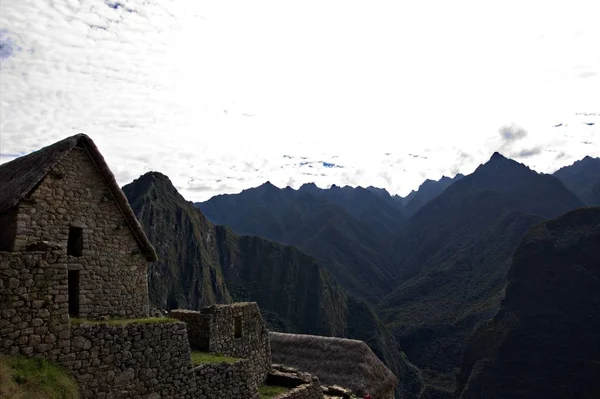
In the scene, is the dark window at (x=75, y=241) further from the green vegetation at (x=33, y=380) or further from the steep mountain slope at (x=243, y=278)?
the steep mountain slope at (x=243, y=278)

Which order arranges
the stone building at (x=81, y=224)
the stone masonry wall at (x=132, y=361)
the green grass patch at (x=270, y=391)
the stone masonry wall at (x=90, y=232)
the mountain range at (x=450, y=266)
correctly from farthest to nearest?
the mountain range at (x=450, y=266)
the green grass patch at (x=270, y=391)
the stone masonry wall at (x=90, y=232)
the stone building at (x=81, y=224)
the stone masonry wall at (x=132, y=361)

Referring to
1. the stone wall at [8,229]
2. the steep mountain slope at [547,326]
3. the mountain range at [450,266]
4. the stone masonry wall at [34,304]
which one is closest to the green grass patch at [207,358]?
the stone masonry wall at [34,304]

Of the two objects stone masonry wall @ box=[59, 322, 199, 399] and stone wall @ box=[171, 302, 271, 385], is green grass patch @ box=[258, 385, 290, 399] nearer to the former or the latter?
stone wall @ box=[171, 302, 271, 385]

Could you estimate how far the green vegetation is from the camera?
20.2 feet

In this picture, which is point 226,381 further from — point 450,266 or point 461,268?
point 450,266

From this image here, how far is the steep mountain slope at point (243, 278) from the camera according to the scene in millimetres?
96125

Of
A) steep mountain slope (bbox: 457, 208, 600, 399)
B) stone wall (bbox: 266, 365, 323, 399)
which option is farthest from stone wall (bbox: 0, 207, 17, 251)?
steep mountain slope (bbox: 457, 208, 600, 399)

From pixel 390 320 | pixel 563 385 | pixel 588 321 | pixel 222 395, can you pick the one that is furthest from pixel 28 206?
pixel 390 320

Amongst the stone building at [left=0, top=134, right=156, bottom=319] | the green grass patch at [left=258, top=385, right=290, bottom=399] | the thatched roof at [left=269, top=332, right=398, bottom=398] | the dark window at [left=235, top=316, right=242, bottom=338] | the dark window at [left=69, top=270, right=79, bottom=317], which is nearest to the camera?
the stone building at [left=0, top=134, right=156, bottom=319]

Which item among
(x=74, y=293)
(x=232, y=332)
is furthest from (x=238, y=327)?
(x=74, y=293)

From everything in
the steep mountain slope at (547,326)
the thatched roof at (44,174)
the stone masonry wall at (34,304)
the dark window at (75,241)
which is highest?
the thatched roof at (44,174)

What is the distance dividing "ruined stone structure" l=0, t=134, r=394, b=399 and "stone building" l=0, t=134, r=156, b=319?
2 cm

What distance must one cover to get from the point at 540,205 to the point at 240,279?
356 feet

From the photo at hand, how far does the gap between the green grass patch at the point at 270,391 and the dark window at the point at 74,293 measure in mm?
5125
